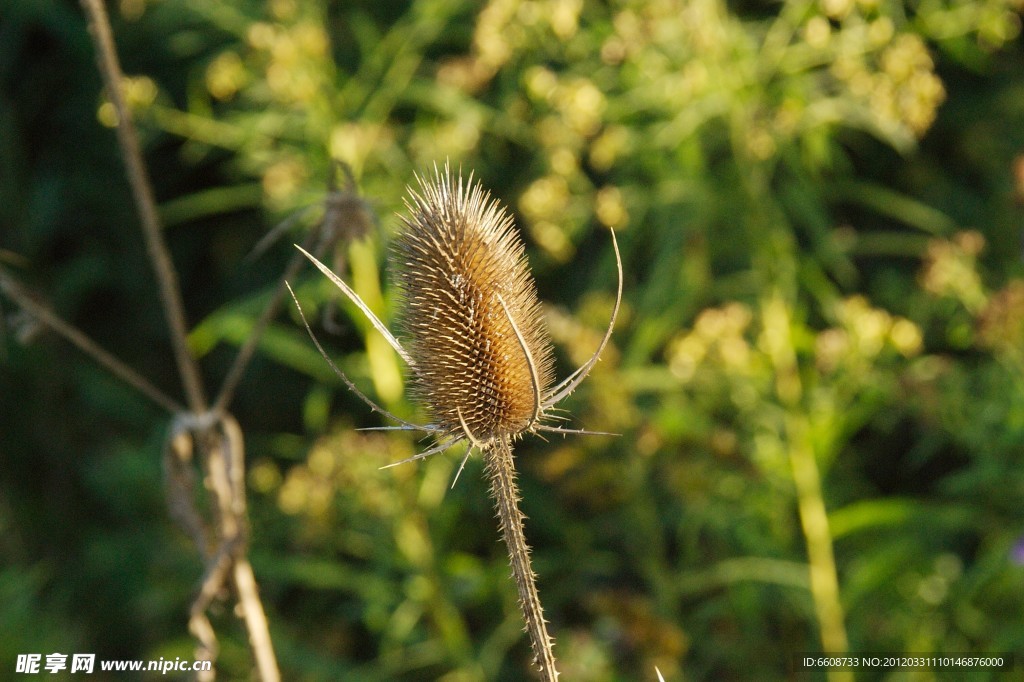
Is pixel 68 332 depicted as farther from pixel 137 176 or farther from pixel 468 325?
pixel 468 325

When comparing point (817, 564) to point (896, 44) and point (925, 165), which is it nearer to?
point (896, 44)

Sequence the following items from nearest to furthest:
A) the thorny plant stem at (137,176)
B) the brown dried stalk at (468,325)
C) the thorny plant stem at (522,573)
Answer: the thorny plant stem at (522,573), the brown dried stalk at (468,325), the thorny plant stem at (137,176)

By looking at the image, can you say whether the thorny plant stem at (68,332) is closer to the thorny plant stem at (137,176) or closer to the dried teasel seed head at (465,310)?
the thorny plant stem at (137,176)

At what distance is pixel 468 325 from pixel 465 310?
0.02 meters

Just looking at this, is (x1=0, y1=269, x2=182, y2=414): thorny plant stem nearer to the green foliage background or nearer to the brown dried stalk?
the brown dried stalk

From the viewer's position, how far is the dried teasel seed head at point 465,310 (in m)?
1.04

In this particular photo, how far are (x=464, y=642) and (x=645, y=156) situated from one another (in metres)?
1.36

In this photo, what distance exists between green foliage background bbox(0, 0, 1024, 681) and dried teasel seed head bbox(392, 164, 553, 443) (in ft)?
2.91

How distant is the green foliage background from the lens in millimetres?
2387

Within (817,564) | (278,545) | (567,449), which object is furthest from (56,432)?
(817,564)

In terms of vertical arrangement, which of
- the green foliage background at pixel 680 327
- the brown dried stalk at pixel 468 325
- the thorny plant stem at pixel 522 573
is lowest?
the thorny plant stem at pixel 522 573

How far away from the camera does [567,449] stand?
8.30 ft

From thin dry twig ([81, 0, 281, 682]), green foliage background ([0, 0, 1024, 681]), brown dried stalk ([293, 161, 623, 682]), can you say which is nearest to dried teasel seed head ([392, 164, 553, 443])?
brown dried stalk ([293, 161, 623, 682])

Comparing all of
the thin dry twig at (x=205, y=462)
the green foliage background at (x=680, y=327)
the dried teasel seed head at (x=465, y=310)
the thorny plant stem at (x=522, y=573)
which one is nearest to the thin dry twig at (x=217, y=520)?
the thin dry twig at (x=205, y=462)
